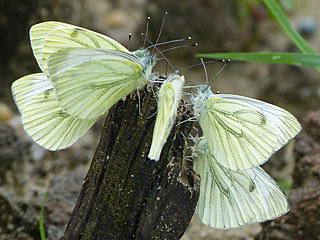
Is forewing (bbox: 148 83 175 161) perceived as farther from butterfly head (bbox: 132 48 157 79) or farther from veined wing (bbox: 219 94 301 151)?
veined wing (bbox: 219 94 301 151)

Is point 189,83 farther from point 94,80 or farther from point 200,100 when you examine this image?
point 94,80

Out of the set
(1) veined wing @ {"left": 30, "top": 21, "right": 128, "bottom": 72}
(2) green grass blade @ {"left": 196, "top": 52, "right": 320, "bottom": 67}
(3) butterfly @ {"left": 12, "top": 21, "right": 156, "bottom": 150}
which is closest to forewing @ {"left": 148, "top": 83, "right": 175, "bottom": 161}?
(3) butterfly @ {"left": 12, "top": 21, "right": 156, "bottom": 150}

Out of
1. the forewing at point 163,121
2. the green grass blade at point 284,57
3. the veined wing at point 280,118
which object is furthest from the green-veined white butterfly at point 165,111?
the green grass blade at point 284,57

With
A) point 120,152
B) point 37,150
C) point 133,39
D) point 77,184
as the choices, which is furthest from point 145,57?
point 133,39

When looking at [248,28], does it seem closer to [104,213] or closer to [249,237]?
[249,237]

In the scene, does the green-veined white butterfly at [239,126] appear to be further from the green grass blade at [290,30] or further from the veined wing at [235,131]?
the green grass blade at [290,30]
